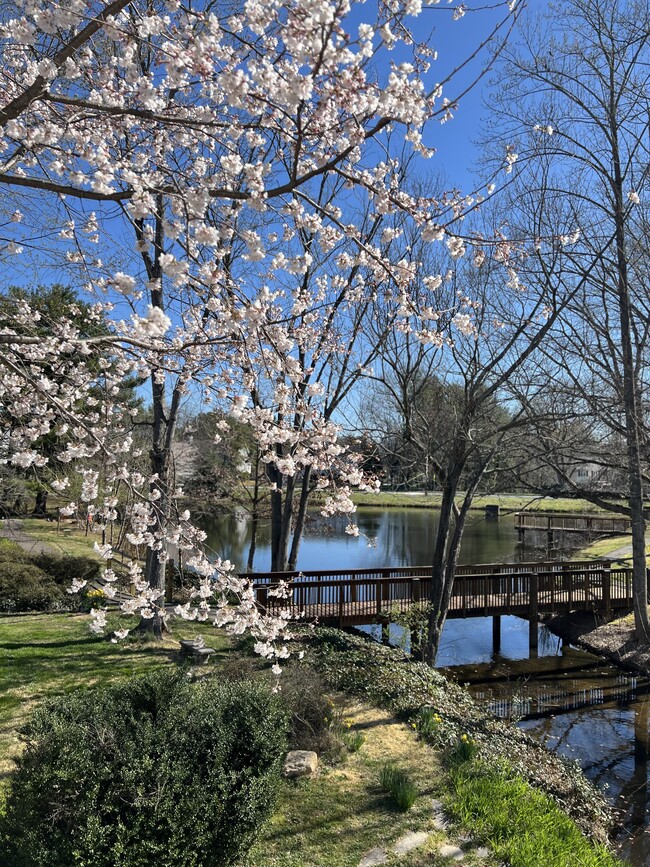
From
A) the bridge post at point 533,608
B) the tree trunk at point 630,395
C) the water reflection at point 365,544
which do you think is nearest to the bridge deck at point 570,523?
the water reflection at point 365,544

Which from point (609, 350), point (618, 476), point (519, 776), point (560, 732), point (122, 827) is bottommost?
point (560, 732)

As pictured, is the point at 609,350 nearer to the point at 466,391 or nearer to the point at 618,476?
the point at 466,391

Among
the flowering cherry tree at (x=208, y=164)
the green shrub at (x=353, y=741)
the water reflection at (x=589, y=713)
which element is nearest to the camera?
the flowering cherry tree at (x=208, y=164)

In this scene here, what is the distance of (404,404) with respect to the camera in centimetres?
970

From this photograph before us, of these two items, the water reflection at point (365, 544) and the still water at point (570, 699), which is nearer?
the still water at point (570, 699)

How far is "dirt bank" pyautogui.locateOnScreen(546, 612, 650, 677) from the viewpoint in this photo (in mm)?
11750

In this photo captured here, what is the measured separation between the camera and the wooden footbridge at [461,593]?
11.3 meters

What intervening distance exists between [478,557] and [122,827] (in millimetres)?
22204

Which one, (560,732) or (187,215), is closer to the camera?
(187,215)

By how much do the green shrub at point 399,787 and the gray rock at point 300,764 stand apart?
59 centimetres

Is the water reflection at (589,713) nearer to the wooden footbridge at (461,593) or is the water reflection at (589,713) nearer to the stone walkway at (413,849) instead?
the wooden footbridge at (461,593)

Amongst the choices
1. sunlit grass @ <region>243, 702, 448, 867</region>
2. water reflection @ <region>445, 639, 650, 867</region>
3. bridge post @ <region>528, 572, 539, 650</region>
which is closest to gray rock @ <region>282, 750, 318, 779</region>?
sunlit grass @ <region>243, 702, 448, 867</region>

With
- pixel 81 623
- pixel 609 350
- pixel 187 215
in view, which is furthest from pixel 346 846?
pixel 609 350

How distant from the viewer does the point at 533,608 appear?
13.6 m
